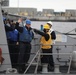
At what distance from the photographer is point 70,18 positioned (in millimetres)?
46844

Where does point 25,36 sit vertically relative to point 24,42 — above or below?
above

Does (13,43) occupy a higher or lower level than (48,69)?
higher

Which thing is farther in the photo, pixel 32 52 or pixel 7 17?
pixel 7 17

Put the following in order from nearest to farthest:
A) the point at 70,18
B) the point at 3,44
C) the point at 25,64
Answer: the point at 3,44
the point at 25,64
the point at 70,18

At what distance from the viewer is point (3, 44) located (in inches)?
314

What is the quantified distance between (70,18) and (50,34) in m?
38.4

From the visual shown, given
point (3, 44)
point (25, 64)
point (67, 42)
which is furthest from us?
point (67, 42)

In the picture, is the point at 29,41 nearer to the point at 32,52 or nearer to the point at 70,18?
the point at 32,52

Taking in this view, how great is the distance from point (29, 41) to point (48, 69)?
76 cm

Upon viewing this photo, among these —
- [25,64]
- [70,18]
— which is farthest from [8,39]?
[70,18]

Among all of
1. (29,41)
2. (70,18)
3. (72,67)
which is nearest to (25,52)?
(29,41)

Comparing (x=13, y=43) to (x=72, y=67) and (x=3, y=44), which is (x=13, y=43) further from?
(x=72, y=67)

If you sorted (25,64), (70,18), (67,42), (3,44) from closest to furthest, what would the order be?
(3,44), (25,64), (67,42), (70,18)

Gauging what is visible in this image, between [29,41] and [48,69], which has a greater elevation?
[29,41]
